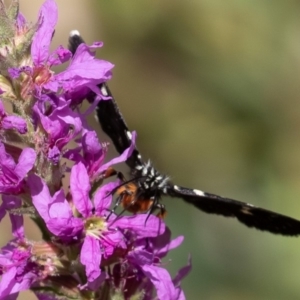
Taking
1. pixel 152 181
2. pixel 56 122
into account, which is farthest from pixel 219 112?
pixel 56 122

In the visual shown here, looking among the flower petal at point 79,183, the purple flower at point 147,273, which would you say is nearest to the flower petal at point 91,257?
the flower petal at point 79,183

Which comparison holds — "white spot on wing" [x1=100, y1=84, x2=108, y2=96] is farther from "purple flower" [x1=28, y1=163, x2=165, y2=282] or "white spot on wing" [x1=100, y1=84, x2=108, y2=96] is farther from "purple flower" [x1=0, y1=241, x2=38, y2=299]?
"purple flower" [x1=0, y1=241, x2=38, y2=299]

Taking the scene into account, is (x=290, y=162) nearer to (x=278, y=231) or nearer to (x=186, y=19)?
(x=186, y=19)

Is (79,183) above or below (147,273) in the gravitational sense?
above

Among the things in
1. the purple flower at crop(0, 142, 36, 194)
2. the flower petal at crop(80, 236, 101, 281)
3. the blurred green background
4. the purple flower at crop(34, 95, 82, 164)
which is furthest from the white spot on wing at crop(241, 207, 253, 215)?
the blurred green background

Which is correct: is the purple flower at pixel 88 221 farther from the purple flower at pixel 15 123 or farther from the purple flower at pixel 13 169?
the purple flower at pixel 15 123

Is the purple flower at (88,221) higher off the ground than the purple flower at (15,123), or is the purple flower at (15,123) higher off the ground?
the purple flower at (15,123)

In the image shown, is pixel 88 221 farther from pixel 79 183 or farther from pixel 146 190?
pixel 146 190
